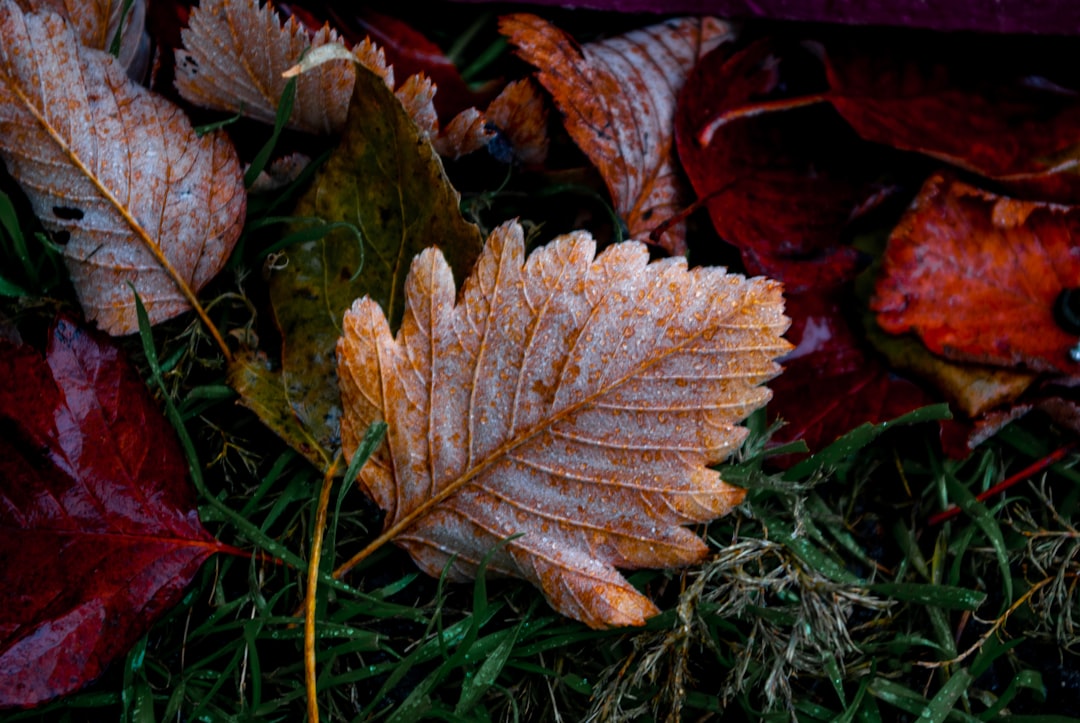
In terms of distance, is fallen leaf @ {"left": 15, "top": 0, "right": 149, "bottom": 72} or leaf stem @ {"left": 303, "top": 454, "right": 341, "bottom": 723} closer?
leaf stem @ {"left": 303, "top": 454, "right": 341, "bottom": 723}

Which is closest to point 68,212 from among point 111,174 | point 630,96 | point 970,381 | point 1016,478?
point 111,174

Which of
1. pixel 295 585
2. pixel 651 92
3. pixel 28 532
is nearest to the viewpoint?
pixel 28 532

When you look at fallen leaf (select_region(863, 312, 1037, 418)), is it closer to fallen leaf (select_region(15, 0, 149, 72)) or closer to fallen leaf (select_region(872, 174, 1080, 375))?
fallen leaf (select_region(872, 174, 1080, 375))

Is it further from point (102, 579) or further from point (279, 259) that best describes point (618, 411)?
point (102, 579)

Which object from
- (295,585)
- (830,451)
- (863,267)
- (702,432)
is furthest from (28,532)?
(863,267)

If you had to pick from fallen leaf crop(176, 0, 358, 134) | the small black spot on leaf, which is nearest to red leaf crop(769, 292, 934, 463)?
fallen leaf crop(176, 0, 358, 134)

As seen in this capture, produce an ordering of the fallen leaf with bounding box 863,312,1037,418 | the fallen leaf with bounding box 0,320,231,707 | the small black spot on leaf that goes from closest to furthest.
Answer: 1. the fallen leaf with bounding box 0,320,231,707
2. the small black spot on leaf
3. the fallen leaf with bounding box 863,312,1037,418
